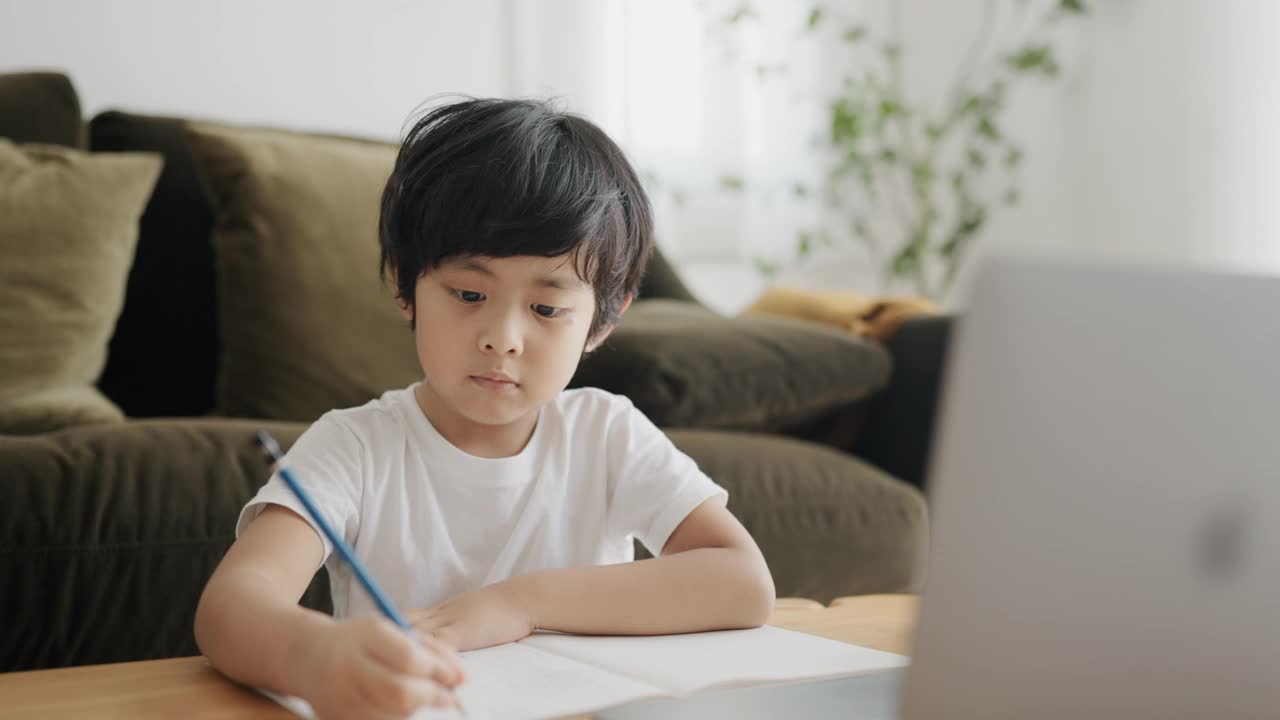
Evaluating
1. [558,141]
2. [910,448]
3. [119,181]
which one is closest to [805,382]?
[910,448]

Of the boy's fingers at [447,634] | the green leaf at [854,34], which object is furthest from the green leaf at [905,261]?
the boy's fingers at [447,634]

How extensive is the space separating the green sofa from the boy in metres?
0.31

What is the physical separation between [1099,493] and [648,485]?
0.57 metres

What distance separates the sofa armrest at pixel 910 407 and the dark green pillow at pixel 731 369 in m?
0.06

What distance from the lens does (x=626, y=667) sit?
2.02 feet

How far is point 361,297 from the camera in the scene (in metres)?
1.69

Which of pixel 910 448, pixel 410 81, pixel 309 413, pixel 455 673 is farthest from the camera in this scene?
pixel 410 81

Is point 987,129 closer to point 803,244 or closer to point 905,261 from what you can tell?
point 905,261

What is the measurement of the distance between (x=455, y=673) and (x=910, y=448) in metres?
1.36

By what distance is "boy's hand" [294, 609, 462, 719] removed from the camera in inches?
18.5

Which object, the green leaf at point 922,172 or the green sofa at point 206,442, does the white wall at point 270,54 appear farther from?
the green leaf at point 922,172

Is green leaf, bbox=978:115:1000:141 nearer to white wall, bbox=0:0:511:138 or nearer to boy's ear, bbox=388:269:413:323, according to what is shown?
white wall, bbox=0:0:511:138

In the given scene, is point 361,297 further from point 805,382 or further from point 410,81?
point 410,81

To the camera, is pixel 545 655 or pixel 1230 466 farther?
pixel 545 655
